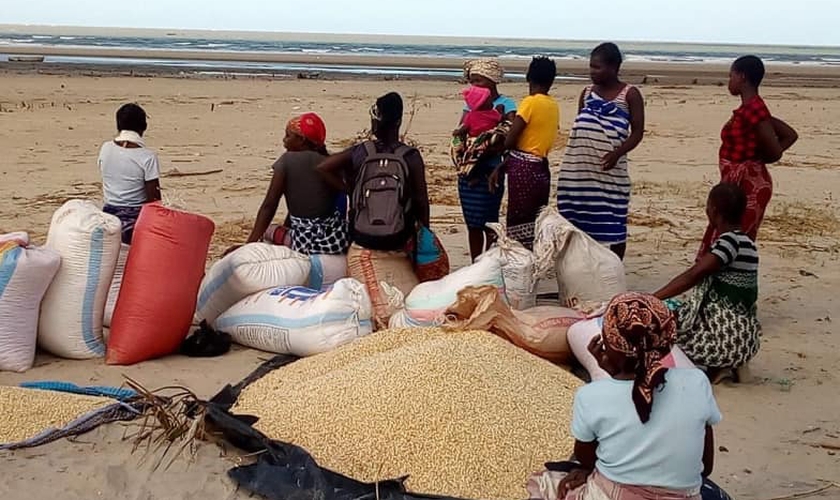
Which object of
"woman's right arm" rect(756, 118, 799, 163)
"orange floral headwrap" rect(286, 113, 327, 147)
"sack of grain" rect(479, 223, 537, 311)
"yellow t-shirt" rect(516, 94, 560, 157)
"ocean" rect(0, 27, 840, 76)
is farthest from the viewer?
"ocean" rect(0, 27, 840, 76)

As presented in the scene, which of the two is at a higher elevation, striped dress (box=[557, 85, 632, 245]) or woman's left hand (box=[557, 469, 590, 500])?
striped dress (box=[557, 85, 632, 245])

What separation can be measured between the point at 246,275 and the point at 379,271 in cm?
68

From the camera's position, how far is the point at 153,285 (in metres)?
4.60

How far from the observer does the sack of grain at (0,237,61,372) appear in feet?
14.6

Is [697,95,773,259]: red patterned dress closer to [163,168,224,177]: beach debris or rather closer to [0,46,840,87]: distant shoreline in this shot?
[163,168,224,177]: beach debris

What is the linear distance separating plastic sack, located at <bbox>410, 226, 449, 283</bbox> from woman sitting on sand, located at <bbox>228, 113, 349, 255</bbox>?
445 mm

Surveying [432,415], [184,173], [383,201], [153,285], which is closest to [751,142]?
[383,201]

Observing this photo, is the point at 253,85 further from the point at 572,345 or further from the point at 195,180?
the point at 572,345

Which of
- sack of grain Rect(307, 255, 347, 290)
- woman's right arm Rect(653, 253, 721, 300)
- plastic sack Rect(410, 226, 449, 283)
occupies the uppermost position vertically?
woman's right arm Rect(653, 253, 721, 300)

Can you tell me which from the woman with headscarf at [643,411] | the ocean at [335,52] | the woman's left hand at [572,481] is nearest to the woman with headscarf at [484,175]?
the woman's left hand at [572,481]

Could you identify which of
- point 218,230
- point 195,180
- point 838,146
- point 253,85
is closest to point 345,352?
point 218,230

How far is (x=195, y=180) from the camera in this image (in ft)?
30.8

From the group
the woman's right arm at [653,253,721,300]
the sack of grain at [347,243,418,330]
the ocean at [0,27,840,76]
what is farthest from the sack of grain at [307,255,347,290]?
the ocean at [0,27,840,76]

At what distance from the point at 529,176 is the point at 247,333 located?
1.81 metres
